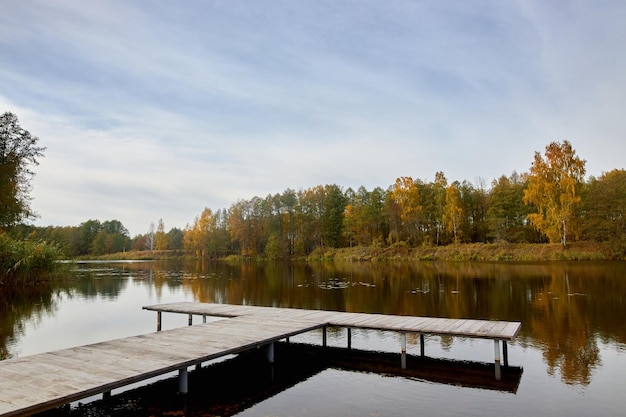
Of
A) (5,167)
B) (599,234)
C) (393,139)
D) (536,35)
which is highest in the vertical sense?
(536,35)

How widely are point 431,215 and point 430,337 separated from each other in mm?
55659

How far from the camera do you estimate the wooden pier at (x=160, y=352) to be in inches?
236

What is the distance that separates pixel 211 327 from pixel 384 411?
5676mm

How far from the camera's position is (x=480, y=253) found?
176 ft

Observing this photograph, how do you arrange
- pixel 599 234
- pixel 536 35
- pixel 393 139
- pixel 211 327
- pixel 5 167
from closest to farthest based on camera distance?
1. pixel 211 327
2. pixel 536 35
3. pixel 5 167
4. pixel 393 139
5. pixel 599 234

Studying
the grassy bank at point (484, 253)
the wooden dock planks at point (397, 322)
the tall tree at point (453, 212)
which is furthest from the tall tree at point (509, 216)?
→ the wooden dock planks at point (397, 322)

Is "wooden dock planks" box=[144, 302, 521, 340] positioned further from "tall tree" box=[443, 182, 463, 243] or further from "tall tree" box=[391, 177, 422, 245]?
"tall tree" box=[391, 177, 422, 245]

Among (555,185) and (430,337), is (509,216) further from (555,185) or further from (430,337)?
(430,337)

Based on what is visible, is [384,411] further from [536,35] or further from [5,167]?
[5,167]

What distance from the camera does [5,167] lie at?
2758 cm

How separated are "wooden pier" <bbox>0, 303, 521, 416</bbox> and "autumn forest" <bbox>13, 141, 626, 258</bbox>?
100.0 feet

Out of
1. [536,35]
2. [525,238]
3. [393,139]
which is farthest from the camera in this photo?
[525,238]

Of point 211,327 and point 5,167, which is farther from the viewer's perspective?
point 5,167

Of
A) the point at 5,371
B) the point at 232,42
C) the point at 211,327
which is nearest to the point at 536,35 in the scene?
the point at 232,42
